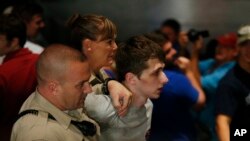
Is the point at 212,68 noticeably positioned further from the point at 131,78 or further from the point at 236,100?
the point at 131,78

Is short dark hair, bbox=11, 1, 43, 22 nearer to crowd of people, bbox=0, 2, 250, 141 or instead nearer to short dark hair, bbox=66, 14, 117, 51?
crowd of people, bbox=0, 2, 250, 141

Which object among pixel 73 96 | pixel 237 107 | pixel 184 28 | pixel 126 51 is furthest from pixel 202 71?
pixel 73 96

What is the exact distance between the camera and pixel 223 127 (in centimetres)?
265

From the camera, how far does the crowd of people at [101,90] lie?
5.84 feet

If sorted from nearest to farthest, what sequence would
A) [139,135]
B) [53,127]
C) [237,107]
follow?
[53,127]
[139,135]
[237,107]

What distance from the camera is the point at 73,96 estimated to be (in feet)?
5.89

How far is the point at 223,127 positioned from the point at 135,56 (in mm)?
740

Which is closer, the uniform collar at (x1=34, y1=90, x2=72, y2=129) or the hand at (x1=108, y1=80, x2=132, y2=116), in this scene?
the uniform collar at (x1=34, y1=90, x2=72, y2=129)

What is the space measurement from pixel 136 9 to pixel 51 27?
1048mm

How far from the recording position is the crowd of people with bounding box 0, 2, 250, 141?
1.78m

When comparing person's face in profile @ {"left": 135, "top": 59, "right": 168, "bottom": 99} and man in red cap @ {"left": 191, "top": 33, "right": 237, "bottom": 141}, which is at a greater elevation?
person's face in profile @ {"left": 135, "top": 59, "right": 168, "bottom": 99}

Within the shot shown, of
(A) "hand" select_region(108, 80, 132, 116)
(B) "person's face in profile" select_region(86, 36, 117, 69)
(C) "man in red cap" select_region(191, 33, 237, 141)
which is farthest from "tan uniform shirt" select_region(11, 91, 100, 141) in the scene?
(C) "man in red cap" select_region(191, 33, 237, 141)

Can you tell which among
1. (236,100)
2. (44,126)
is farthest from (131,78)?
(236,100)

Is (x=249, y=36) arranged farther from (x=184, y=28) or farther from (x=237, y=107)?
(x=184, y=28)
